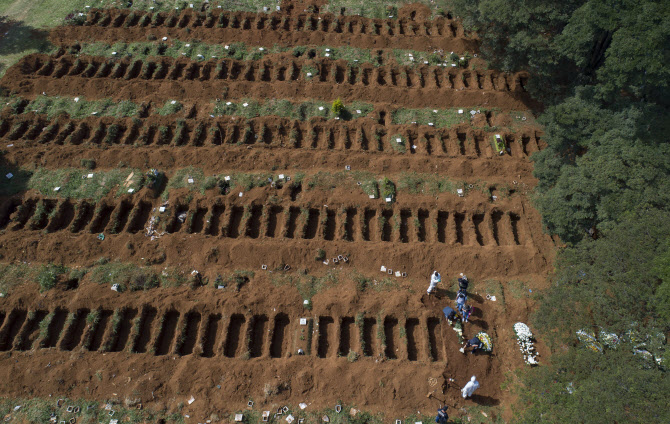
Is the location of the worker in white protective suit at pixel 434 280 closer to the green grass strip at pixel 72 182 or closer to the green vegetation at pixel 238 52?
the green grass strip at pixel 72 182

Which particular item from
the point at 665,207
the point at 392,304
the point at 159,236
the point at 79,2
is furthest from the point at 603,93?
the point at 79,2

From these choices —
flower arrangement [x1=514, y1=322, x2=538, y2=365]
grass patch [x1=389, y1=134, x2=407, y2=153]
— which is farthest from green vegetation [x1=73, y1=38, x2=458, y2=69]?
flower arrangement [x1=514, y1=322, x2=538, y2=365]

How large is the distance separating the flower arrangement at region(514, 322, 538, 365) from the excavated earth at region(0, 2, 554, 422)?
0.27 m

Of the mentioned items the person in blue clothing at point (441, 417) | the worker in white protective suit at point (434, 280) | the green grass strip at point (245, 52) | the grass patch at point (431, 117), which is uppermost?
the green grass strip at point (245, 52)

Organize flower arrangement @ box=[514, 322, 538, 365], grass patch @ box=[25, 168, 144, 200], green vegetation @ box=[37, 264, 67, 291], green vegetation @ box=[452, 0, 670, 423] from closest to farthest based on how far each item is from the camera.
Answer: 1. green vegetation @ box=[452, 0, 670, 423]
2. flower arrangement @ box=[514, 322, 538, 365]
3. green vegetation @ box=[37, 264, 67, 291]
4. grass patch @ box=[25, 168, 144, 200]

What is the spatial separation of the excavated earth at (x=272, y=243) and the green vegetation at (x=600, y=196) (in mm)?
2015

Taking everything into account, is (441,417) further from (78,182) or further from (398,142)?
(78,182)

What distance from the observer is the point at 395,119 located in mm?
20719

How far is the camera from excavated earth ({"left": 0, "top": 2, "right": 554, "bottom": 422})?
13.6 meters

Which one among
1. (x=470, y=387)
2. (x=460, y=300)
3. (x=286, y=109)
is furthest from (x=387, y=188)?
(x=470, y=387)

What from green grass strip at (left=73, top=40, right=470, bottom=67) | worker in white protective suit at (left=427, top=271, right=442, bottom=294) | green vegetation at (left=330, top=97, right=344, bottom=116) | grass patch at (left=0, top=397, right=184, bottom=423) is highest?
green grass strip at (left=73, top=40, right=470, bottom=67)

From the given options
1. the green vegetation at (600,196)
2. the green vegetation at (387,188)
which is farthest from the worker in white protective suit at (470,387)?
the green vegetation at (387,188)

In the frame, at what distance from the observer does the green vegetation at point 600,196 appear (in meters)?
10.8

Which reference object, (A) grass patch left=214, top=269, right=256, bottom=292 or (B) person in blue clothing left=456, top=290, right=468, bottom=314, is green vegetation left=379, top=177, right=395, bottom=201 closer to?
(B) person in blue clothing left=456, top=290, right=468, bottom=314
